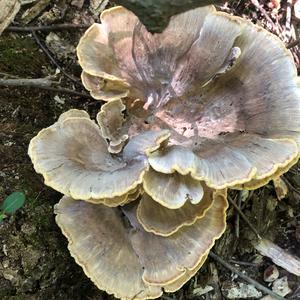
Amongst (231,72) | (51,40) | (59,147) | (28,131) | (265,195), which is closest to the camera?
(59,147)

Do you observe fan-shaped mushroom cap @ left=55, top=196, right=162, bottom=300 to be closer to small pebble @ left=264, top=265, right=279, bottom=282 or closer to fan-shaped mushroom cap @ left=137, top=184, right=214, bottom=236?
fan-shaped mushroom cap @ left=137, top=184, right=214, bottom=236

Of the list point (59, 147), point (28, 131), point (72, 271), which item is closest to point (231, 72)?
point (59, 147)

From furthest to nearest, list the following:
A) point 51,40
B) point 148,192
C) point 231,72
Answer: point 51,40 → point 231,72 → point 148,192

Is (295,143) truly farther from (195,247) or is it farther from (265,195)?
(265,195)

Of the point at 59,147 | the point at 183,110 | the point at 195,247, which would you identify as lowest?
the point at 195,247

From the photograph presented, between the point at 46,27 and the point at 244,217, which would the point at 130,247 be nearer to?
the point at 244,217

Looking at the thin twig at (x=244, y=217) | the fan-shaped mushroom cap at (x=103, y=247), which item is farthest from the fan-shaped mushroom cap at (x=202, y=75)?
the thin twig at (x=244, y=217)

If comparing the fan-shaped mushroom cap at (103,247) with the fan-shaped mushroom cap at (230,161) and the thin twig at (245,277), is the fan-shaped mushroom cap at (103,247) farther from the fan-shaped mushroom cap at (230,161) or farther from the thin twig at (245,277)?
the thin twig at (245,277)
